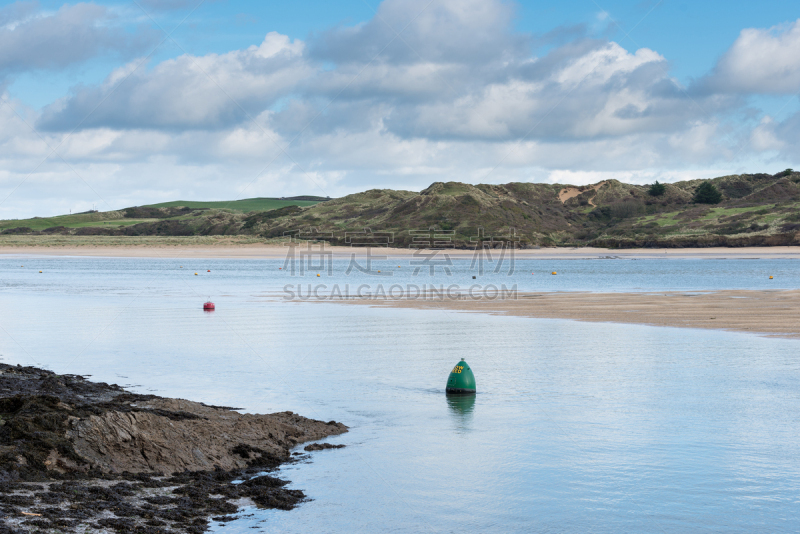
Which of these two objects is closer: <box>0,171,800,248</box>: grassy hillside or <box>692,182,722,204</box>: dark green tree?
<box>0,171,800,248</box>: grassy hillside

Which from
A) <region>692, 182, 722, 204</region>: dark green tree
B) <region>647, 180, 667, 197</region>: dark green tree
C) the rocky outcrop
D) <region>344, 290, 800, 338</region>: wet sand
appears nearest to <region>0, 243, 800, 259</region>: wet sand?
<region>692, 182, 722, 204</region>: dark green tree

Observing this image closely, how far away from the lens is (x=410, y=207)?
151375mm

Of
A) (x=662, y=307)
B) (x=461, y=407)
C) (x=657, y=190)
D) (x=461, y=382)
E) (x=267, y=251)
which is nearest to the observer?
(x=461, y=407)

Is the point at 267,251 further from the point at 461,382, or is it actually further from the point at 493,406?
the point at 493,406

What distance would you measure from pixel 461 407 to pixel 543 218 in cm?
13760

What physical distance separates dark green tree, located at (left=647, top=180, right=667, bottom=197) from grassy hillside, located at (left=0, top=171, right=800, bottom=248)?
0.89 meters

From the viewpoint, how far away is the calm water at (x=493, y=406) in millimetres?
8328

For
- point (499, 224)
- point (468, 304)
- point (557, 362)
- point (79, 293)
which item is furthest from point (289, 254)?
point (557, 362)

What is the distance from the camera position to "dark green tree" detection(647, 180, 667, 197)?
156 meters

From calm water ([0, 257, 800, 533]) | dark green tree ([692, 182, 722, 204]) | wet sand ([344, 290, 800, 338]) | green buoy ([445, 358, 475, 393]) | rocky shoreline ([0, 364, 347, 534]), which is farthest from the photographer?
dark green tree ([692, 182, 722, 204])

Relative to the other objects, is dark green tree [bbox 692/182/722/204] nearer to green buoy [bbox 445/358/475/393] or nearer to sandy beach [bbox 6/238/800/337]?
sandy beach [bbox 6/238/800/337]

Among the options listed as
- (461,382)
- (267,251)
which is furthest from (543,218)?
(461,382)

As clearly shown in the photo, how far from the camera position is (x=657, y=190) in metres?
156

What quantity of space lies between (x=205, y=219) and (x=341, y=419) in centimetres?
17283
